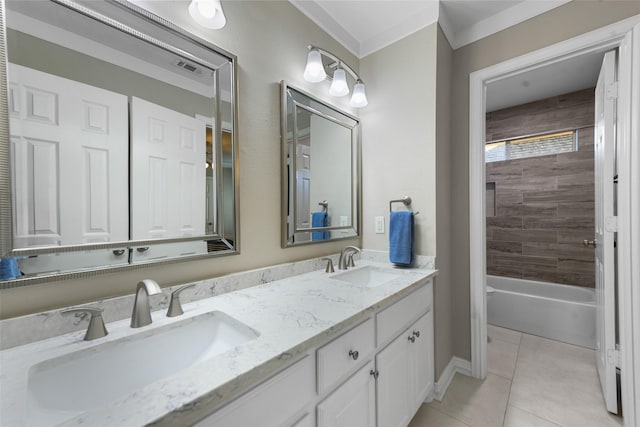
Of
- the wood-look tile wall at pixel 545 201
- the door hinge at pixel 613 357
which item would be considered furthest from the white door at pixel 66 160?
the wood-look tile wall at pixel 545 201

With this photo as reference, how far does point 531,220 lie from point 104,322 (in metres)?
3.80

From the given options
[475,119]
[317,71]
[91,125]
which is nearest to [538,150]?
[475,119]

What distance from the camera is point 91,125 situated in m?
0.82

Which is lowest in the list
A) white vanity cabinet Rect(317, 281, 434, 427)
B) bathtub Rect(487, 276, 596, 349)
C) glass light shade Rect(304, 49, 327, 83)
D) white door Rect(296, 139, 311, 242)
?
bathtub Rect(487, 276, 596, 349)

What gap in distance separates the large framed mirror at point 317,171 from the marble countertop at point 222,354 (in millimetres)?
457

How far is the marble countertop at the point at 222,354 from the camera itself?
465 mm

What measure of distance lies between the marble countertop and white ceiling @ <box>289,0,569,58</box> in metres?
1.66

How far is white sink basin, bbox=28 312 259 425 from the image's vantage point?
614mm

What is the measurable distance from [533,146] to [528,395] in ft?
8.54

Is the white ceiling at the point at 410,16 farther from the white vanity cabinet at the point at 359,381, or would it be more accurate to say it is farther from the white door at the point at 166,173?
the white vanity cabinet at the point at 359,381

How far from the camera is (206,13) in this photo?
1.00 m

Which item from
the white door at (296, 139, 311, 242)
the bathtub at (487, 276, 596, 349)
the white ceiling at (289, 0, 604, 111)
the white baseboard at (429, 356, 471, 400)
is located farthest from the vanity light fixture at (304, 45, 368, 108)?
the bathtub at (487, 276, 596, 349)

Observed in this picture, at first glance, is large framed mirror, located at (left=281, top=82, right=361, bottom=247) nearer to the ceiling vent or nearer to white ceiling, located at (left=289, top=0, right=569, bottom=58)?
the ceiling vent

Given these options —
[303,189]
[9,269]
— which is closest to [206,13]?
[303,189]
